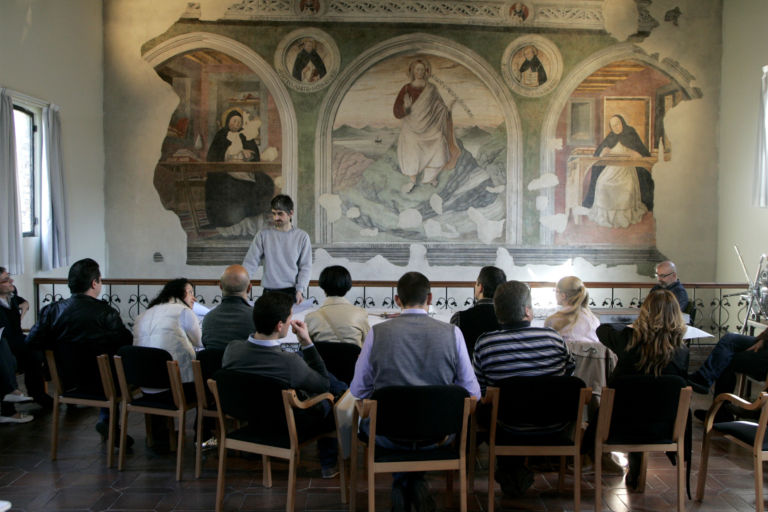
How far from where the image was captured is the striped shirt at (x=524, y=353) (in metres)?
3.45

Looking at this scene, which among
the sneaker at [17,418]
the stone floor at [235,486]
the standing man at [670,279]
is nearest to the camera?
the stone floor at [235,486]

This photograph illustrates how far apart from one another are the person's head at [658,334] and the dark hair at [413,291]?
125cm

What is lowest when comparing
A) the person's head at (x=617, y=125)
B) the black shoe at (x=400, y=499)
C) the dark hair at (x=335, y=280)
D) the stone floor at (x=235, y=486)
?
the stone floor at (x=235, y=486)

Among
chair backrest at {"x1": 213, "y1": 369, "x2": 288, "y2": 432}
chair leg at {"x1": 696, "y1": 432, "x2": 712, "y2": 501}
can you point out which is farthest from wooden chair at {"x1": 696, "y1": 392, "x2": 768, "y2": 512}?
chair backrest at {"x1": 213, "y1": 369, "x2": 288, "y2": 432}

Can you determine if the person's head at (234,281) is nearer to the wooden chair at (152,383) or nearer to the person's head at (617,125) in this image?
the wooden chair at (152,383)

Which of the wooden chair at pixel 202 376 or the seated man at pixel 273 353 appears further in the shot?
the wooden chair at pixel 202 376

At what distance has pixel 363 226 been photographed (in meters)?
8.99

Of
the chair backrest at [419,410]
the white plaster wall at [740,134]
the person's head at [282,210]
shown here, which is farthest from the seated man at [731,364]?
the person's head at [282,210]

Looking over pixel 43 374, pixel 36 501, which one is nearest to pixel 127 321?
pixel 43 374

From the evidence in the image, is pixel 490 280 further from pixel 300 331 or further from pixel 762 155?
pixel 762 155

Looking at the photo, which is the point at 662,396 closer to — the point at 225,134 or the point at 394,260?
the point at 394,260

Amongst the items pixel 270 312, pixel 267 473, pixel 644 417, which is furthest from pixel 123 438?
pixel 644 417

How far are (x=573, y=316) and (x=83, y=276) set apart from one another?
3364 mm

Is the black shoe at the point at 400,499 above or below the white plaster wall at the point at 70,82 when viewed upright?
below
